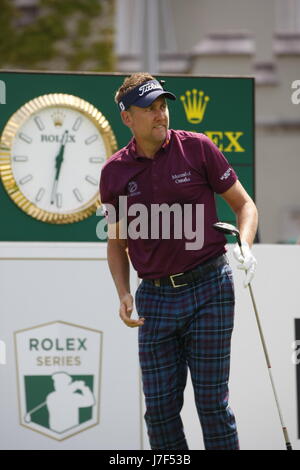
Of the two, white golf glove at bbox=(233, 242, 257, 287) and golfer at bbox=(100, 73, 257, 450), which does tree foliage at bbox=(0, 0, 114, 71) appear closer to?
golfer at bbox=(100, 73, 257, 450)

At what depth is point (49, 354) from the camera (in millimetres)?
4984

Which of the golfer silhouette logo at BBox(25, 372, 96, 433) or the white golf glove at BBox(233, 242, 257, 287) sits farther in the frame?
the golfer silhouette logo at BBox(25, 372, 96, 433)

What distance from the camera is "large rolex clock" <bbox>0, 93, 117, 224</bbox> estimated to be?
203 inches

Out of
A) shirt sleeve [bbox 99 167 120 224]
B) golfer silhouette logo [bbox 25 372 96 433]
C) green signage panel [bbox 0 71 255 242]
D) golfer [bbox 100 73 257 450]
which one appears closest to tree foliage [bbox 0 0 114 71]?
green signage panel [bbox 0 71 255 242]

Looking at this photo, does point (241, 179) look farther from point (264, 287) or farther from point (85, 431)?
point (85, 431)

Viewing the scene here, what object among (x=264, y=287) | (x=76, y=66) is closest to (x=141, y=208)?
(x=264, y=287)

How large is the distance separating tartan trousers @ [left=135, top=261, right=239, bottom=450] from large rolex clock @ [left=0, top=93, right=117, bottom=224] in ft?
4.11

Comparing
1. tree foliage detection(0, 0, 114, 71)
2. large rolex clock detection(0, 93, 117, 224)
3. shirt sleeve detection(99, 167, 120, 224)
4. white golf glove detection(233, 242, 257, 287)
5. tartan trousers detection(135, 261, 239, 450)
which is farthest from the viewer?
tree foliage detection(0, 0, 114, 71)

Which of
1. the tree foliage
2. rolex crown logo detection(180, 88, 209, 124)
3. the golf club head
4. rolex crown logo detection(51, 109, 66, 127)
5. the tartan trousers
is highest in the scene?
the tree foliage

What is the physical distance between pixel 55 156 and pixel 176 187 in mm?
1371

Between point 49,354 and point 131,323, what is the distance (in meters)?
1.12

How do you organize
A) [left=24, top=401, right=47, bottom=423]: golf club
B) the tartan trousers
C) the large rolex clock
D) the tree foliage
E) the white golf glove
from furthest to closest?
the tree foliage → the large rolex clock → [left=24, top=401, right=47, bottom=423]: golf club → the tartan trousers → the white golf glove

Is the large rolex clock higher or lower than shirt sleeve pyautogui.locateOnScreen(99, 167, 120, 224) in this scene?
higher
